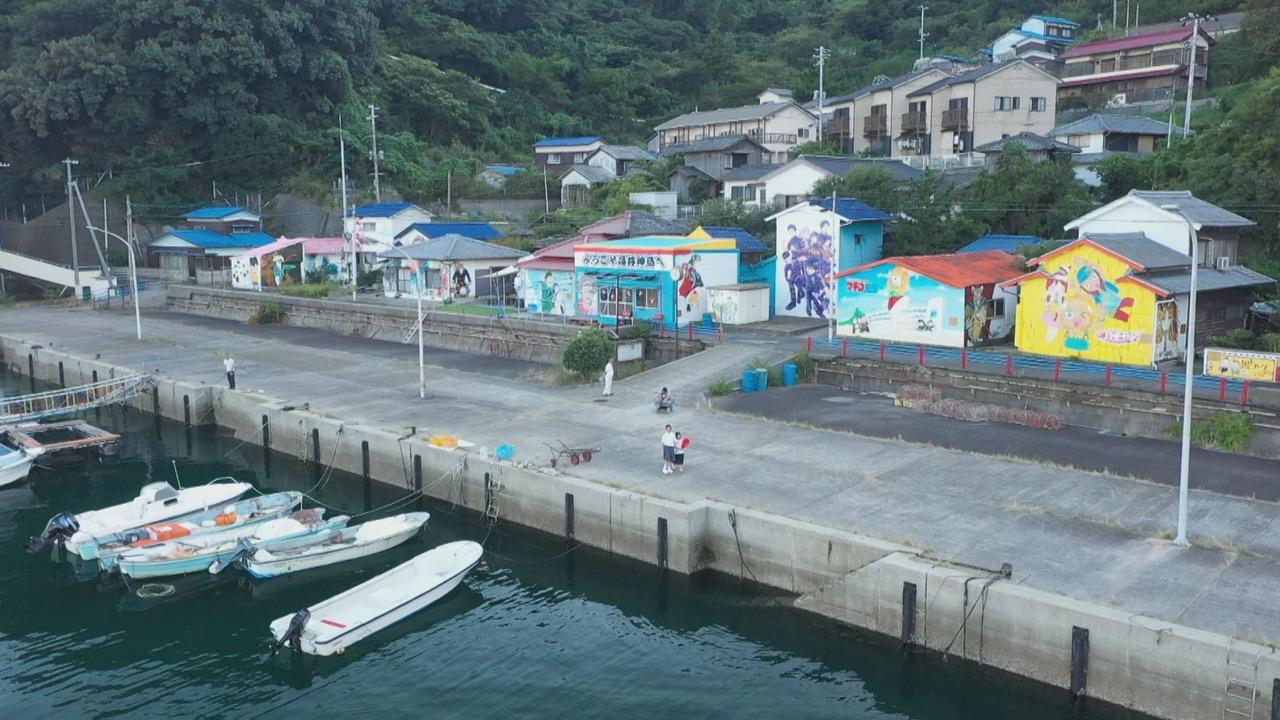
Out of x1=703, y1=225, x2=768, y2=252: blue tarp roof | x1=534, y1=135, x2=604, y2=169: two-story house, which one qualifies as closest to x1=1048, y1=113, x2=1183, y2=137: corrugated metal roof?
x1=703, y1=225, x2=768, y2=252: blue tarp roof

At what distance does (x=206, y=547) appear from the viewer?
81.6ft

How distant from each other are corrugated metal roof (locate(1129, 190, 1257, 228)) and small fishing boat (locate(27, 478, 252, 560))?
31685mm

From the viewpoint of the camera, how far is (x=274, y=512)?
27.6 meters

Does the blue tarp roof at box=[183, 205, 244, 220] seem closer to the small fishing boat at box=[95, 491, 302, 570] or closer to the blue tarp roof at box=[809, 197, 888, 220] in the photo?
the blue tarp roof at box=[809, 197, 888, 220]

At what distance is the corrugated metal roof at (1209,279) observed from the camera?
32656 mm

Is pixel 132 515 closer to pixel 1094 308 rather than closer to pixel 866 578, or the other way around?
pixel 866 578

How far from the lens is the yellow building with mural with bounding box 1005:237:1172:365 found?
106ft

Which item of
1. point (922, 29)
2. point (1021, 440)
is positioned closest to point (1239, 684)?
point (1021, 440)

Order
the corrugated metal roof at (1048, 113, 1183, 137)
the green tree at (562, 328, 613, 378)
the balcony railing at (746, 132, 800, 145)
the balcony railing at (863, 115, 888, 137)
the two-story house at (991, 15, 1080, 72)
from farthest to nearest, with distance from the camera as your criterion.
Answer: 1. the two-story house at (991, 15, 1080, 72)
2. the balcony railing at (746, 132, 800, 145)
3. the balcony railing at (863, 115, 888, 137)
4. the corrugated metal roof at (1048, 113, 1183, 137)
5. the green tree at (562, 328, 613, 378)

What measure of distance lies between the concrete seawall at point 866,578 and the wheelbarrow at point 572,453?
824mm

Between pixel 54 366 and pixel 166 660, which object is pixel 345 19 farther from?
pixel 166 660

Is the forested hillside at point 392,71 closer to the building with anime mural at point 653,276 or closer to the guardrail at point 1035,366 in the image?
the building with anime mural at point 653,276

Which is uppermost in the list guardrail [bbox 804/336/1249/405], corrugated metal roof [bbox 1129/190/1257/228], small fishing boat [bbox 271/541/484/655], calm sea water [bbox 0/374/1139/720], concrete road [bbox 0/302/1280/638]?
corrugated metal roof [bbox 1129/190/1257/228]

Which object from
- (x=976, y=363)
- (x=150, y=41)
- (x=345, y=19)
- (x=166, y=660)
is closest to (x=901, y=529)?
(x=976, y=363)
